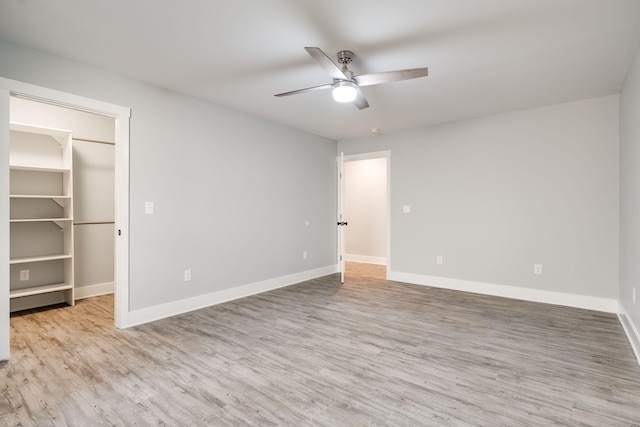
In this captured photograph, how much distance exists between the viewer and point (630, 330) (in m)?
2.89

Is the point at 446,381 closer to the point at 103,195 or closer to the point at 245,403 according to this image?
the point at 245,403

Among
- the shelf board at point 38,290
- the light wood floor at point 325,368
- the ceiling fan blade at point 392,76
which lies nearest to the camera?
the light wood floor at point 325,368

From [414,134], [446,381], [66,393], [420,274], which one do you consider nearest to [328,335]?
[446,381]

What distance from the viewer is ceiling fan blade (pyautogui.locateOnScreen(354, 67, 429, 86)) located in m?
2.32

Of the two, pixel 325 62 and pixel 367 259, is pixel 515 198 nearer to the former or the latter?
pixel 325 62

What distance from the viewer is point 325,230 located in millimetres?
5875

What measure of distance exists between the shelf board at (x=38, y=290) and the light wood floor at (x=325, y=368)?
253 mm

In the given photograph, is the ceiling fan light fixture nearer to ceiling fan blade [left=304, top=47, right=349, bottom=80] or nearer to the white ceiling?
ceiling fan blade [left=304, top=47, right=349, bottom=80]

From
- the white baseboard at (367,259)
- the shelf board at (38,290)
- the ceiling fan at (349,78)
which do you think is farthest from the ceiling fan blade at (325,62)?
the white baseboard at (367,259)

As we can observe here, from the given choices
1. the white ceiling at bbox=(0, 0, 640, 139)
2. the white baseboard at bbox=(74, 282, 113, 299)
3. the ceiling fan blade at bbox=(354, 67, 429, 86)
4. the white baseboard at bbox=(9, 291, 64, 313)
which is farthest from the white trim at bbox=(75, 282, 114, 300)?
the ceiling fan blade at bbox=(354, 67, 429, 86)

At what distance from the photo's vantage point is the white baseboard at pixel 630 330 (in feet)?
8.39

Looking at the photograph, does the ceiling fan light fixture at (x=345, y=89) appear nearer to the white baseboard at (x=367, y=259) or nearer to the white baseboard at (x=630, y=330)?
the white baseboard at (x=630, y=330)

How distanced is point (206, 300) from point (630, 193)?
4.44 metres

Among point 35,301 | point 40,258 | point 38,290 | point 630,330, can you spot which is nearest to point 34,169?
point 40,258
